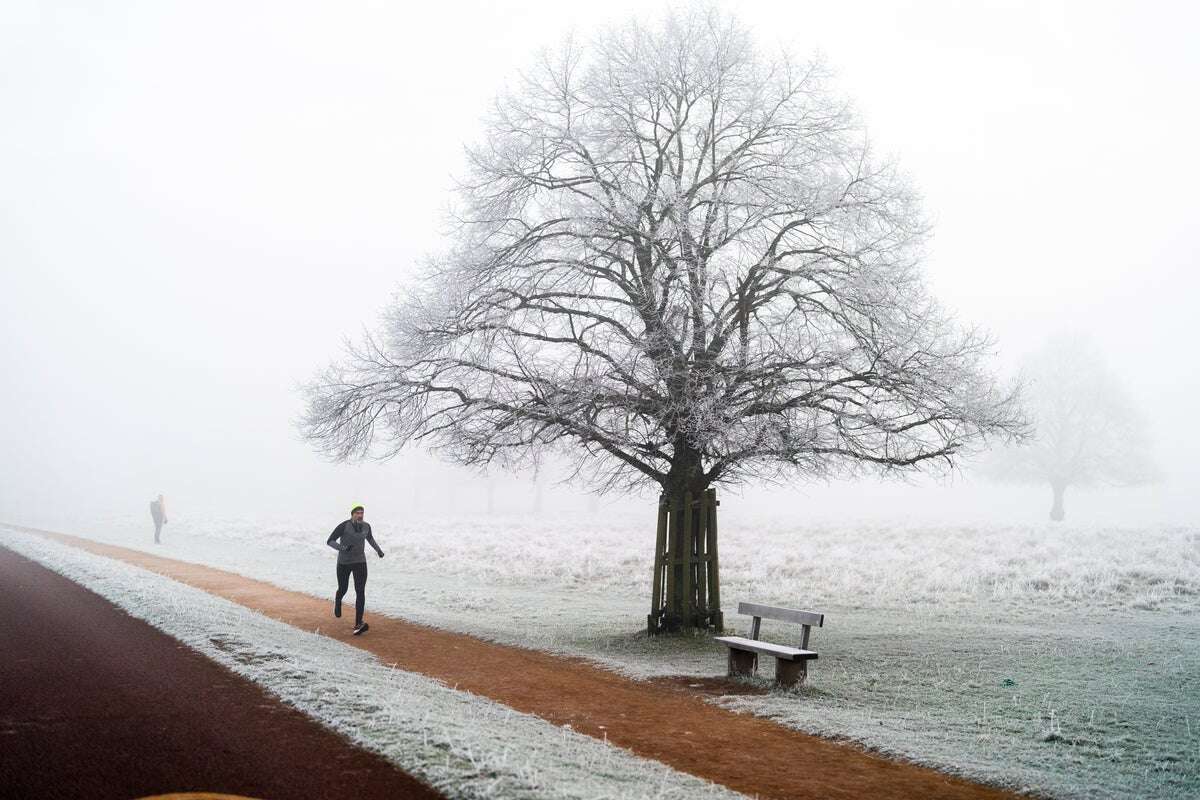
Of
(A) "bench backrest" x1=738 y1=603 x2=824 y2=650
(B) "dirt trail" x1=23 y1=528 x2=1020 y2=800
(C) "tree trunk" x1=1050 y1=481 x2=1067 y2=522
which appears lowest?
(B) "dirt trail" x1=23 y1=528 x2=1020 y2=800

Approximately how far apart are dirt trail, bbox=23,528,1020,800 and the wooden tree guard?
8.49 feet

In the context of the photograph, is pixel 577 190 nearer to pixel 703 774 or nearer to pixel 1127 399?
pixel 703 774

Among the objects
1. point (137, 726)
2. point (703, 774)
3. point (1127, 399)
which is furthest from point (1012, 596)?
point (1127, 399)

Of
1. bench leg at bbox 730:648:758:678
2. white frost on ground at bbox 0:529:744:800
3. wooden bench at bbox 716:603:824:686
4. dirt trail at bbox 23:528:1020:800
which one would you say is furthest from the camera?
bench leg at bbox 730:648:758:678

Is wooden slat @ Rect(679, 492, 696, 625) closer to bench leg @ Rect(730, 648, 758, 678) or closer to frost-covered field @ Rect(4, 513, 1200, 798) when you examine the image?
frost-covered field @ Rect(4, 513, 1200, 798)

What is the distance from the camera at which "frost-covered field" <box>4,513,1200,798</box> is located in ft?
26.9

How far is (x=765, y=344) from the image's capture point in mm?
13695

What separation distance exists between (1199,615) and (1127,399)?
120 feet

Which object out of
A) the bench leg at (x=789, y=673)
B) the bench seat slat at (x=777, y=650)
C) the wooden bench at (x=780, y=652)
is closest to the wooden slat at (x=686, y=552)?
the wooden bench at (x=780, y=652)

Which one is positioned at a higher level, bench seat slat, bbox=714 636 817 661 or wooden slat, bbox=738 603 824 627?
wooden slat, bbox=738 603 824 627

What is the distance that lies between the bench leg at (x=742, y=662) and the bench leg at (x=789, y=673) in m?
0.54

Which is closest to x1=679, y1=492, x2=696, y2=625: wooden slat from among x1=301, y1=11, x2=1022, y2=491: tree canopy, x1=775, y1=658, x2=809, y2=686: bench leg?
x1=301, y1=11, x2=1022, y2=491: tree canopy

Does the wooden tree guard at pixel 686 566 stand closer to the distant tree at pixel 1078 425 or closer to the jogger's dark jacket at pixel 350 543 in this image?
the jogger's dark jacket at pixel 350 543

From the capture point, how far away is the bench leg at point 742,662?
11.3 metres
